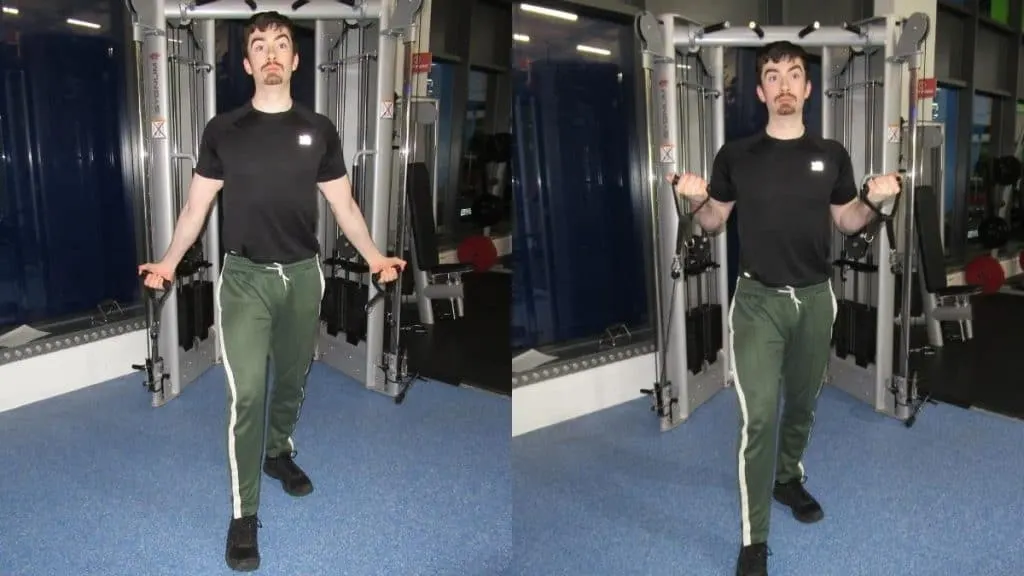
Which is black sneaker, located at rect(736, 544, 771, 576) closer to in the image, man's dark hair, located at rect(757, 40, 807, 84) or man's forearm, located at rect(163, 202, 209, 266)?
man's dark hair, located at rect(757, 40, 807, 84)

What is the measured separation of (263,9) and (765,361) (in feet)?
9.26

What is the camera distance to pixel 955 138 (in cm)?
730

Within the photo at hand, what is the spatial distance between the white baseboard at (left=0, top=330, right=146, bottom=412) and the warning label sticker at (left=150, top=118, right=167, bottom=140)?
125 cm

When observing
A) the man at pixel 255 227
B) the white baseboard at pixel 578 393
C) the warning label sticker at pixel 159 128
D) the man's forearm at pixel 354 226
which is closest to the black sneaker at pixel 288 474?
the man at pixel 255 227

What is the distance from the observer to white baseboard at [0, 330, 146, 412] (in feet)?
12.6

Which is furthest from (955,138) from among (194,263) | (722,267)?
(194,263)

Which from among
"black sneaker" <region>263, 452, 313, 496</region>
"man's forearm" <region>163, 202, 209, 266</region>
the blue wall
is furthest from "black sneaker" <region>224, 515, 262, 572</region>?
the blue wall

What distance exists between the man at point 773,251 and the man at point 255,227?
119 cm

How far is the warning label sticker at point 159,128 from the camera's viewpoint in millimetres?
3871

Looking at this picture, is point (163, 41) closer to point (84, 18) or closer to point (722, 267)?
point (84, 18)

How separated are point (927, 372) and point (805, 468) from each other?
188 cm

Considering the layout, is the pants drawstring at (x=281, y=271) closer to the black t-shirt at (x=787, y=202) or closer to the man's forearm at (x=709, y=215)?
the man's forearm at (x=709, y=215)

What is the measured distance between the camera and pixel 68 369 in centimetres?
412

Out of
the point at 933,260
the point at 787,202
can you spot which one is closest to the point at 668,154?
the point at 787,202
